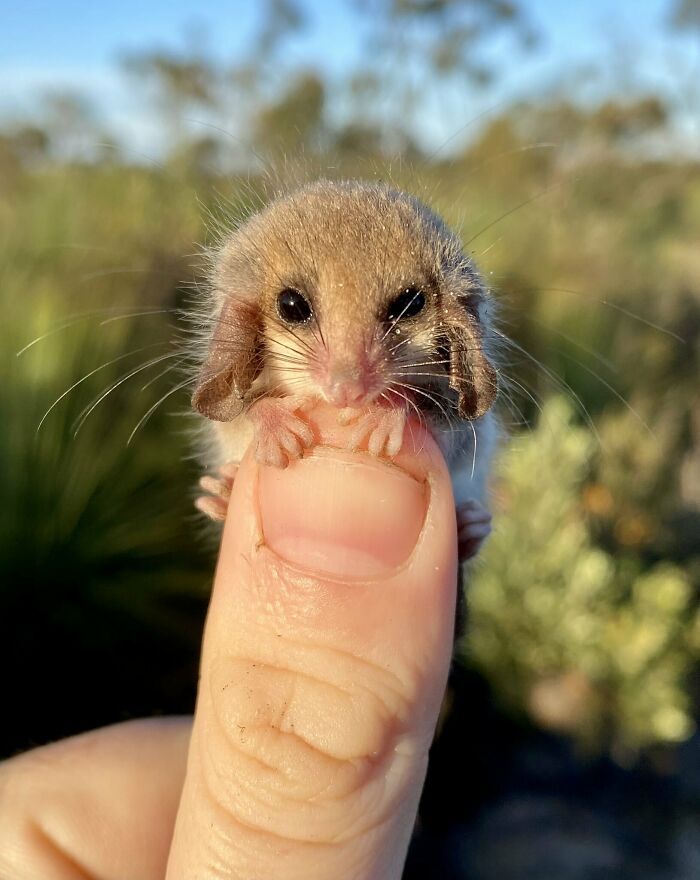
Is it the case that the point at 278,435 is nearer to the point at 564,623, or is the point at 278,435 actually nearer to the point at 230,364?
the point at 230,364

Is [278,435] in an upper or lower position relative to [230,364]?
lower

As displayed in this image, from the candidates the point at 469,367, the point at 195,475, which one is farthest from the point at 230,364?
the point at 195,475

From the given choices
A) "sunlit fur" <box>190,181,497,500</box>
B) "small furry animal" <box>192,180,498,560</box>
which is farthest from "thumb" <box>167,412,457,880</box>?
"sunlit fur" <box>190,181,497,500</box>

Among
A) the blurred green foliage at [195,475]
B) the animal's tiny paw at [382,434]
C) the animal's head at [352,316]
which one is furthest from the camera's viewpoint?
the blurred green foliage at [195,475]

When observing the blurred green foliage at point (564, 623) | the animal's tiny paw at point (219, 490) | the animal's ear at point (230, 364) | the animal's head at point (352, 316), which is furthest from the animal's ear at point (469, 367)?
the blurred green foliage at point (564, 623)

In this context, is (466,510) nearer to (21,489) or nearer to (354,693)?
(354,693)

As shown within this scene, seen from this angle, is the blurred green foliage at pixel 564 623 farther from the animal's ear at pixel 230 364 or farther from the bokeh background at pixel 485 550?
the animal's ear at pixel 230 364

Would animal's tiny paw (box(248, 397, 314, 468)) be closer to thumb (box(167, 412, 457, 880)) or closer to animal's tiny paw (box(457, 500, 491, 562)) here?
thumb (box(167, 412, 457, 880))

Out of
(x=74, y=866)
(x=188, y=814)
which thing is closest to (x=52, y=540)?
(x=74, y=866)
